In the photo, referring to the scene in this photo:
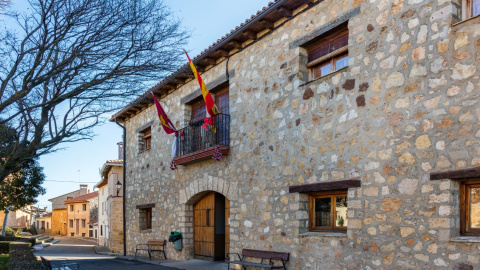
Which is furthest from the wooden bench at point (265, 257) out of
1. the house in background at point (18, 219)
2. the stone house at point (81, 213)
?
the house in background at point (18, 219)

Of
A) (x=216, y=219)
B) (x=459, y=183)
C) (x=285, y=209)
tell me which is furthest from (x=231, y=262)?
(x=459, y=183)

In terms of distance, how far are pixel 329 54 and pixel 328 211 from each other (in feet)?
8.81

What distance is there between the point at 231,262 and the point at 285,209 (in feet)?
5.72

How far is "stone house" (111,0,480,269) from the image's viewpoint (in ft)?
18.2

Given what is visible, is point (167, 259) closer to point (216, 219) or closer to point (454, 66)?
point (216, 219)

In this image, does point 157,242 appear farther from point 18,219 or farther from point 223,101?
point 18,219

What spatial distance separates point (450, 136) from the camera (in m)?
5.56

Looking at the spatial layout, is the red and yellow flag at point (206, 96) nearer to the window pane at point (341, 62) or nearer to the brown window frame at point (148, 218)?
the window pane at point (341, 62)

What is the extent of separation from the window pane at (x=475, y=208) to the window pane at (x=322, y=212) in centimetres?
248

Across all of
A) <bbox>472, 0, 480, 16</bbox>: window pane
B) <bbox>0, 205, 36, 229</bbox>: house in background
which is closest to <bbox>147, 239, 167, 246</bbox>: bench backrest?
<bbox>472, 0, 480, 16</bbox>: window pane

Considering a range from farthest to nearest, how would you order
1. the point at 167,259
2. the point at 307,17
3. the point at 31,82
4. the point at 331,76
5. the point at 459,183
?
the point at 167,259
the point at 307,17
the point at 331,76
the point at 31,82
the point at 459,183

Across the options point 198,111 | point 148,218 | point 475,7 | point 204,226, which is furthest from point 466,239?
point 148,218

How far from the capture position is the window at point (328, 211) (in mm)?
7266

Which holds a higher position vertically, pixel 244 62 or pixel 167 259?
pixel 244 62
